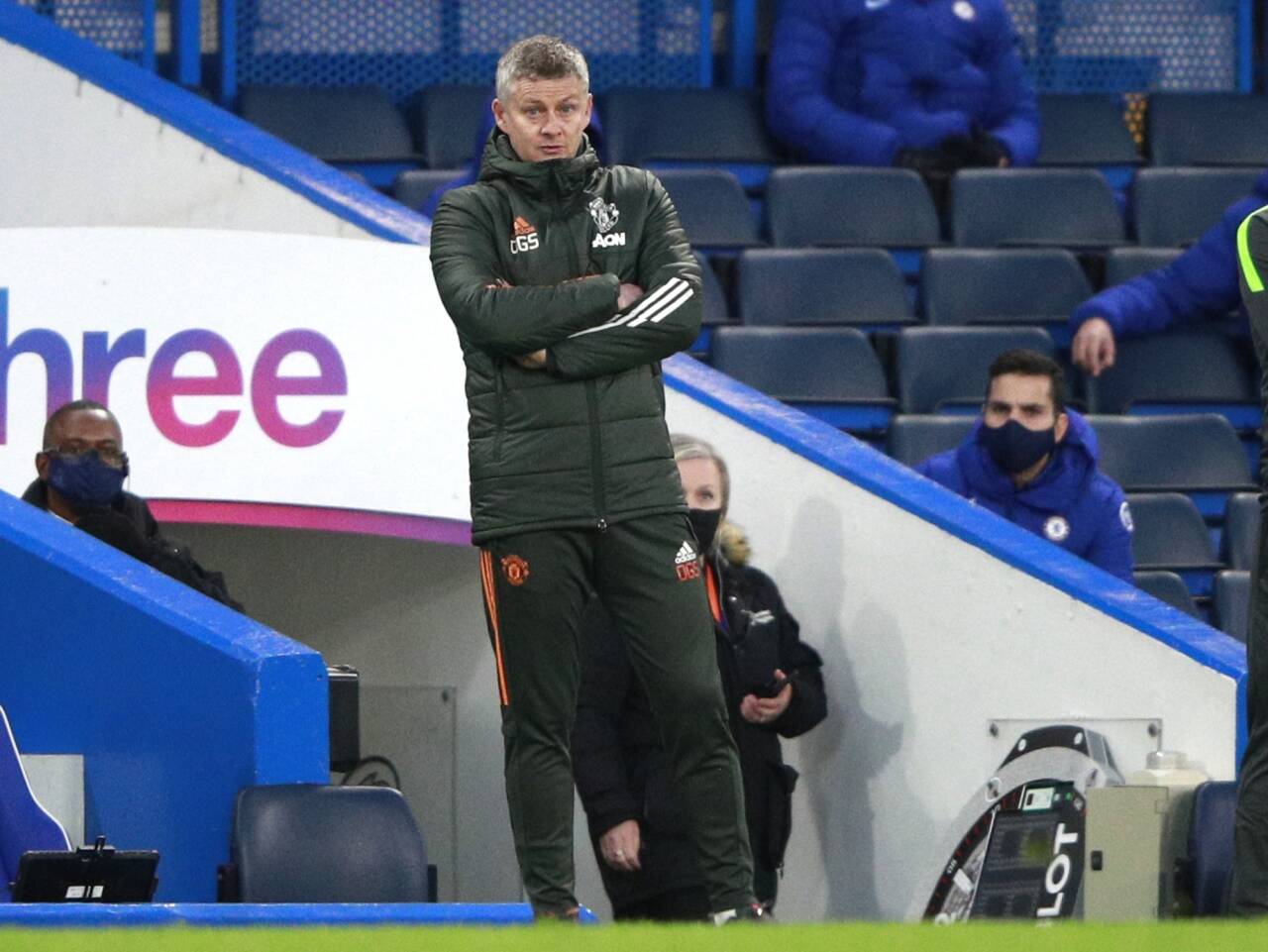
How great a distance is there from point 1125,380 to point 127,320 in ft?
10.0

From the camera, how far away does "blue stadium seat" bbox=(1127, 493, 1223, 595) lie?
24.3 feet

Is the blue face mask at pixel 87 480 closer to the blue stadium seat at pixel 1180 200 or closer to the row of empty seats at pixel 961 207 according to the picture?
the row of empty seats at pixel 961 207

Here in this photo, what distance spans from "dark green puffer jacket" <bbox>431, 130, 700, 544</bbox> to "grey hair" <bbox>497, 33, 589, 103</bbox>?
12 centimetres

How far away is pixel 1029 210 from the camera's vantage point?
28.5 ft

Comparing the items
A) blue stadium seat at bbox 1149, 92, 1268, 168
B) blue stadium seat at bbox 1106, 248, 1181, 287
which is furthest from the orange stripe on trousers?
blue stadium seat at bbox 1149, 92, 1268, 168

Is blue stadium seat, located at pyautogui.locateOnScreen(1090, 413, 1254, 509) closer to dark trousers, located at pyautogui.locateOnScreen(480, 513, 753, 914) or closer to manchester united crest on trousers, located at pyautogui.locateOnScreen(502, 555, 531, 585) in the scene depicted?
dark trousers, located at pyautogui.locateOnScreen(480, 513, 753, 914)

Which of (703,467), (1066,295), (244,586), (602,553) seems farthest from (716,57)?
(602,553)

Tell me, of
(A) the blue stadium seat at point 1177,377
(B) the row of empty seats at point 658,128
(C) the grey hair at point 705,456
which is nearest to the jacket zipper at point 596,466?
(C) the grey hair at point 705,456

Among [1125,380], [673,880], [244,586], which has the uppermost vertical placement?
A: [1125,380]

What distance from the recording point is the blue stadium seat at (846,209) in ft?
27.9

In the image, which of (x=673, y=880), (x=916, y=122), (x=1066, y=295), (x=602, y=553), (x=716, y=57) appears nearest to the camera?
(x=602, y=553)

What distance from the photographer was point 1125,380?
26.7ft

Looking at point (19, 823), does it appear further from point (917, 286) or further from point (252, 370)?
point (917, 286)

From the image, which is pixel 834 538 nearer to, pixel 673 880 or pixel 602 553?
pixel 673 880
